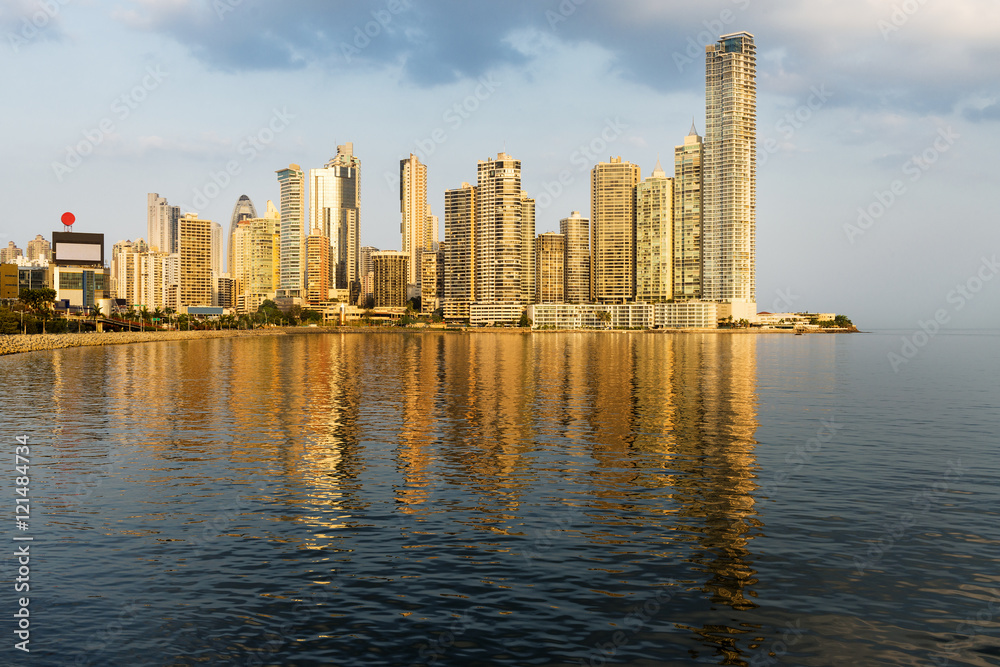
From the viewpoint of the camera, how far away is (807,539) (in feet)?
93.9

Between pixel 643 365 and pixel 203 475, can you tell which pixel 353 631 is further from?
pixel 643 365

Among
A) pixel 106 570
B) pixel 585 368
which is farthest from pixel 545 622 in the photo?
pixel 585 368
